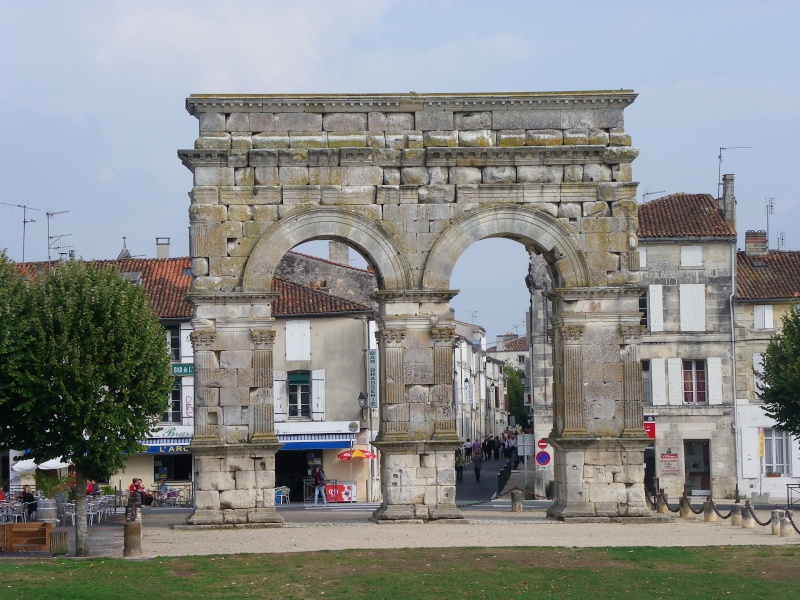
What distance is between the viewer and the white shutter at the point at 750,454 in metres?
54.8

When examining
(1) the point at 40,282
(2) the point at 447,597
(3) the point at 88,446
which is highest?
(1) the point at 40,282

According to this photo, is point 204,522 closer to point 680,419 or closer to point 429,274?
point 429,274

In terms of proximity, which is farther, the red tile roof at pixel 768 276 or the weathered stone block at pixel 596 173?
the red tile roof at pixel 768 276

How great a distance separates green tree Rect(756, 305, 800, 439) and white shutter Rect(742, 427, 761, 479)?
28.1ft

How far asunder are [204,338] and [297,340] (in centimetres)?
1859

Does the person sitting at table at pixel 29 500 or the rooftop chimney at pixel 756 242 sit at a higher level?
the rooftop chimney at pixel 756 242

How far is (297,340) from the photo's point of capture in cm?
5522

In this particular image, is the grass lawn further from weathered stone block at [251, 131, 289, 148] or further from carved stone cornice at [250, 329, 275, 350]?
weathered stone block at [251, 131, 289, 148]

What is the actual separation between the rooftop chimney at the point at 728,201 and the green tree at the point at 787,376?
418 inches

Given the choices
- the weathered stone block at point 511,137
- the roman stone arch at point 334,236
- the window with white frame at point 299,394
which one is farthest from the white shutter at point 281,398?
the weathered stone block at point 511,137

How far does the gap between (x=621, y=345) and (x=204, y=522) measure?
9859 mm

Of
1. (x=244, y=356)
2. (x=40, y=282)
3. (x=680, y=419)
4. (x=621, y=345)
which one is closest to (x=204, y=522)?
(x=244, y=356)

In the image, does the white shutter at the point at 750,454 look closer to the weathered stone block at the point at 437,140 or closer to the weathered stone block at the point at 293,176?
the weathered stone block at the point at 437,140

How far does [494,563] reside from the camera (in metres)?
29.5
